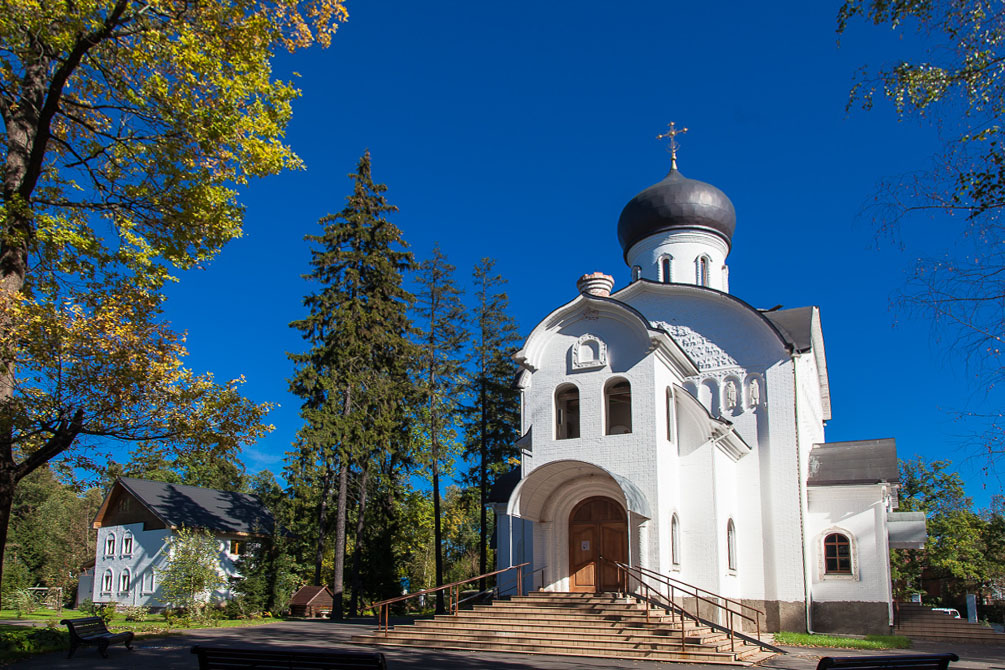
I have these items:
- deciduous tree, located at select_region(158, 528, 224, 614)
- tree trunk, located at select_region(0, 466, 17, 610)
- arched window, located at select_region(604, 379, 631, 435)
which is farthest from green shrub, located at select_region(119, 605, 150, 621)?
tree trunk, located at select_region(0, 466, 17, 610)

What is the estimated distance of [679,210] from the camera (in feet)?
81.3

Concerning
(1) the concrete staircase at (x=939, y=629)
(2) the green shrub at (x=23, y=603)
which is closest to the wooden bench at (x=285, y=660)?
(1) the concrete staircase at (x=939, y=629)

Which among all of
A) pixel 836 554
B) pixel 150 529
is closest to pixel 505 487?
pixel 836 554

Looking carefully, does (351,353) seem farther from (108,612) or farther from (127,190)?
(127,190)

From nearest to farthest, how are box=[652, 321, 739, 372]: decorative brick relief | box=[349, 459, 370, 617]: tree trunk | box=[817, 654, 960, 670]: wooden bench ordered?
box=[817, 654, 960, 670]: wooden bench < box=[652, 321, 739, 372]: decorative brick relief < box=[349, 459, 370, 617]: tree trunk

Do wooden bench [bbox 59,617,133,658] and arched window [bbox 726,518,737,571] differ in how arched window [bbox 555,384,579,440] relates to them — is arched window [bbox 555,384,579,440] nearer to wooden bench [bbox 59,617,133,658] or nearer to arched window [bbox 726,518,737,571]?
arched window [bbox 726,518,737,571]

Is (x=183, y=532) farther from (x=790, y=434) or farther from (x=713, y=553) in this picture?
(x=790, y=434)

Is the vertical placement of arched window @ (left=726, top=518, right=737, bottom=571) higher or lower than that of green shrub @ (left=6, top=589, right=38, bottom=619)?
higher

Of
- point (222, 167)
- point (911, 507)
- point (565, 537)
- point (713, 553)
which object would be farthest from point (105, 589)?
point (911, 507)

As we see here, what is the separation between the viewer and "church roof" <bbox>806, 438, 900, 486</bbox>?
19.5m

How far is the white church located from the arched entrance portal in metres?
0.03

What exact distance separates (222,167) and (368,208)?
1797cm

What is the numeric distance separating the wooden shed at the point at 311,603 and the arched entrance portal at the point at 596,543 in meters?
11.4

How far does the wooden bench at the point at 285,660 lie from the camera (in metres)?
7.20
